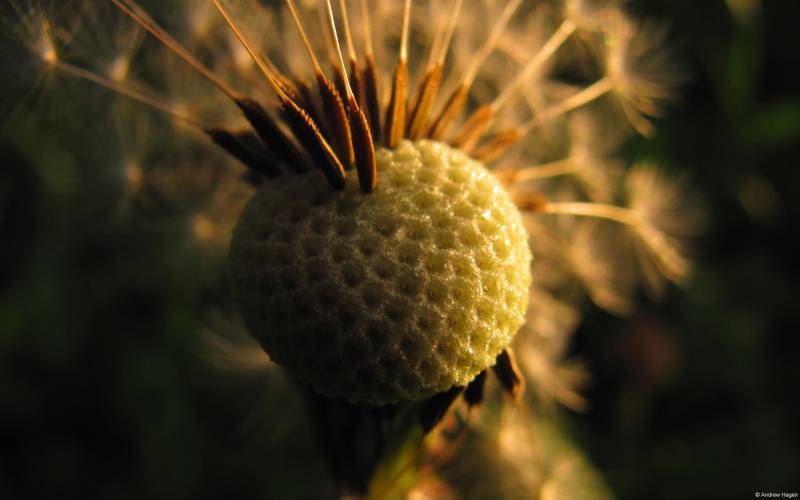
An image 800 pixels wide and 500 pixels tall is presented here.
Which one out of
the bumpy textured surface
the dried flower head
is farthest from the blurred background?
the bumpy textured surface

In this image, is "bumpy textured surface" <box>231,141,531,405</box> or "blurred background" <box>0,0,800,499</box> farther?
"blurred background" <box>0,0,800,499</box>

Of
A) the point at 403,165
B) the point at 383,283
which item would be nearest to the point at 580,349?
the point at 403,165

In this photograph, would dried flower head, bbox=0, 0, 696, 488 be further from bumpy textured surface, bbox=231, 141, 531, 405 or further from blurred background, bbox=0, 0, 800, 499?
blurred background, bbox=0, 0, 800, 499

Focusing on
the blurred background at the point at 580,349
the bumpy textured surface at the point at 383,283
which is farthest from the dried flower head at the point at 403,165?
the blurred background at the point at 580,349

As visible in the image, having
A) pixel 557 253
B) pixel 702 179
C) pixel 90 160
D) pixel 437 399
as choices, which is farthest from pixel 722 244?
pixel 90 160

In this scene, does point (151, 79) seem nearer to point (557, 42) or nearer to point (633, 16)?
point (557, 42)

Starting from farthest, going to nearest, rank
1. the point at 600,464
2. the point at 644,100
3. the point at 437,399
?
the point at 600,464
the point at 644,100
the point at 437,399
